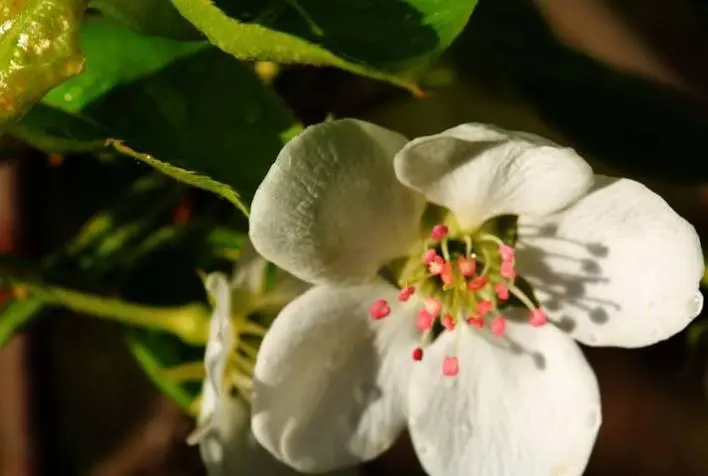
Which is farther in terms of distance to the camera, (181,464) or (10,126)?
(181,464)

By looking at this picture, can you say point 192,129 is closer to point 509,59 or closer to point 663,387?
point 509,59

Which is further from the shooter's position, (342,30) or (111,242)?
(111,242)

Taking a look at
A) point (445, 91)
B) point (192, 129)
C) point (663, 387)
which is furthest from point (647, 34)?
point (192, 129)

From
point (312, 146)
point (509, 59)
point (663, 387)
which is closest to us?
point (312, 146)

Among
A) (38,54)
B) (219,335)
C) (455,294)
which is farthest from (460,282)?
(38,54)

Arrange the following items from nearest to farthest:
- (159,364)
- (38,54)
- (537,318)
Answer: (38,54) < (537,318) < (159,364)

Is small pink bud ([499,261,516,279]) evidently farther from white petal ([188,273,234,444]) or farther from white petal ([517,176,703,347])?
white petal ([188,273,234,444])

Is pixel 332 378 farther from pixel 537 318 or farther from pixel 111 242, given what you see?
pixel 111 242

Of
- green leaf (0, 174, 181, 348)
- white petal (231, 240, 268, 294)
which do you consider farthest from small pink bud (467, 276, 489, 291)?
green leaf (0, 174, 181, 348)
